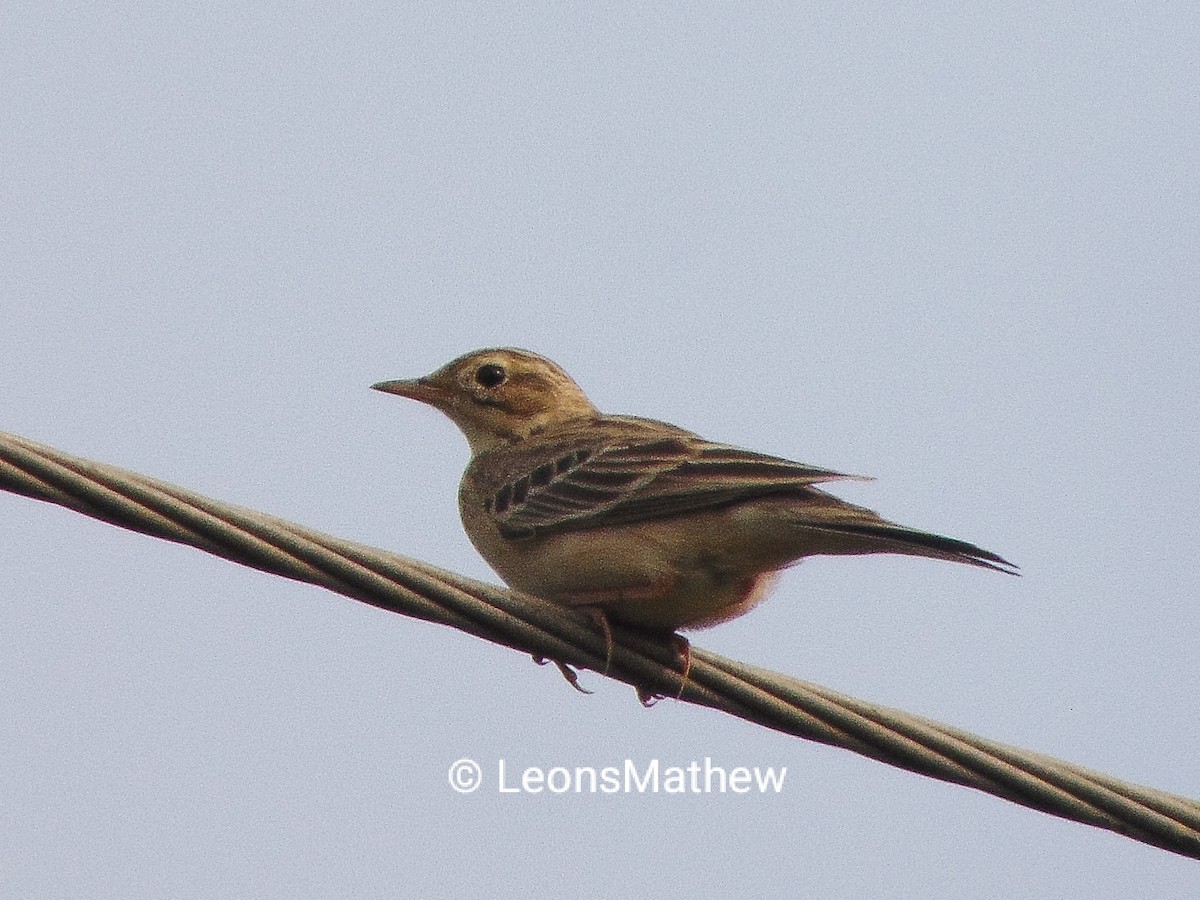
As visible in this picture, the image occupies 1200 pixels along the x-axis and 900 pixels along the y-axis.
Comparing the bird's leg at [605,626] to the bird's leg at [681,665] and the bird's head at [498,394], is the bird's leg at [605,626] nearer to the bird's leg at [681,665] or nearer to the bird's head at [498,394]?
the bird's leg at [681,665]

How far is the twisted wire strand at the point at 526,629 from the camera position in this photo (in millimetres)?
5559

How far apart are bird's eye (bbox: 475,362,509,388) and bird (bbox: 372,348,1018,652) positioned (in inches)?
46.8

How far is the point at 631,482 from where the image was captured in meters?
8.69

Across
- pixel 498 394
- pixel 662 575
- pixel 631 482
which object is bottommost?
pixel 662 575

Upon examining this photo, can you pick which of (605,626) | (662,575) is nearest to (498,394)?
(662,575)

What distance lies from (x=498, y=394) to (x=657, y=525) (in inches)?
108

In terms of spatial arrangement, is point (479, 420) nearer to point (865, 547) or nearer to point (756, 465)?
point (756, 465)

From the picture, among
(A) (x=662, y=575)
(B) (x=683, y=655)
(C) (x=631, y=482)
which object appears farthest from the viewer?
(C) (x=631, y=482)

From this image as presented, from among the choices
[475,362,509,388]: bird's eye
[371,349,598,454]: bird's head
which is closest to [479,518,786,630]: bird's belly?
[371,349,598,454]: bird's head

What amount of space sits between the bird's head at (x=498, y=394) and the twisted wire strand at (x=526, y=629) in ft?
13.5

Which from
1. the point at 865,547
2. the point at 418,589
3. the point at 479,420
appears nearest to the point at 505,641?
the point at 418,589

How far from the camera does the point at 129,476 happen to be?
5590 mm

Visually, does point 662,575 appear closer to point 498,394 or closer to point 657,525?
point 657,525

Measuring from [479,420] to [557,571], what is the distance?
2441 millimetres
